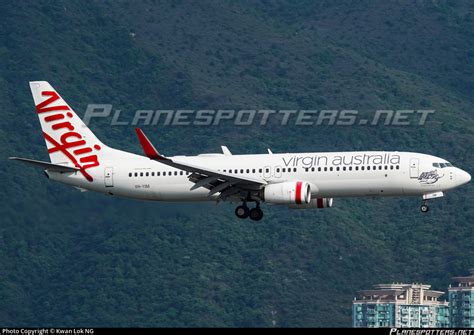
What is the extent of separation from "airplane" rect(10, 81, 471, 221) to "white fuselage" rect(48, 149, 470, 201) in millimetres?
55

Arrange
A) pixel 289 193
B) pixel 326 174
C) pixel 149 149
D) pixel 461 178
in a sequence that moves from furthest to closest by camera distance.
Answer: pixel 461 178, pixel 326 174, pixel 289 193, pixel 149 149

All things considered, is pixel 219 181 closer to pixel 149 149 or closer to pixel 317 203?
pixel 317 203

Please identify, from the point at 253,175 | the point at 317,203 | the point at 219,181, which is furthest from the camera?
the point at 317,203

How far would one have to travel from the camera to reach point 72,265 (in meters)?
192

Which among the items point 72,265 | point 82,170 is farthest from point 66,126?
point 72,265

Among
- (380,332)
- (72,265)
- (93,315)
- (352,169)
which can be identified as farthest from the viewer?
(72,265)

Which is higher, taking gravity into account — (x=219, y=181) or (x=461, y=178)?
(x=461, y=178)

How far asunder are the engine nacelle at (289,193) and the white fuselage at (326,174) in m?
1.06

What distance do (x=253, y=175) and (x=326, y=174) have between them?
15.8 ft

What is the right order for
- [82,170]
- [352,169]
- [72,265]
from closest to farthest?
[352,169] → [82,170] → [72,265]

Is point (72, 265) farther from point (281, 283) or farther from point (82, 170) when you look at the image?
Result: point (82, 170)

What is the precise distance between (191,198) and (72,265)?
110m

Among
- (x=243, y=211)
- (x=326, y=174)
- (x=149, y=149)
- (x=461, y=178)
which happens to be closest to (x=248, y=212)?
(x=243, y=211)

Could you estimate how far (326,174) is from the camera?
80.6 meters
